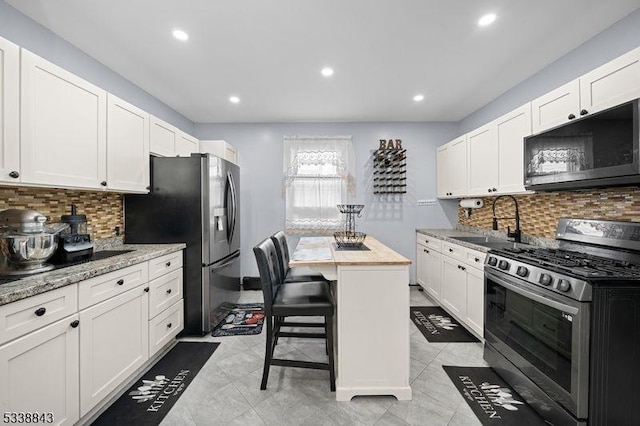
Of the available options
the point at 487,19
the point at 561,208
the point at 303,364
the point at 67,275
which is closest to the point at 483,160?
the point at 561,208

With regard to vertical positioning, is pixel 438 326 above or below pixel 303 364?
below

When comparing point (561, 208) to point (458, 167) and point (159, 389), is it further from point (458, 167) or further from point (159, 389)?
point (159, 389)

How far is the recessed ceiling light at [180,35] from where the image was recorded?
2.00m

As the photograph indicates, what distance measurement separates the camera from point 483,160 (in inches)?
114

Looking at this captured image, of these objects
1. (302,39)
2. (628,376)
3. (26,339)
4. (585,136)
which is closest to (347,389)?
(628,376)

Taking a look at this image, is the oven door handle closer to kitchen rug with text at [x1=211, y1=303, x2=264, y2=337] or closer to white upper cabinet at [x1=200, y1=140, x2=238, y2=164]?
kitchen rug with text at [x1=211, y1=303, x2=264, y2=337]

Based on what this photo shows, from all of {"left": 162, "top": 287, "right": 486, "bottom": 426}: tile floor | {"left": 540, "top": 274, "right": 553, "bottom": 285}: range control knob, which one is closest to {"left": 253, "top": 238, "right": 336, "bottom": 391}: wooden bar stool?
{"left": 162, "top": 287, "right": 486, "bottom": 426}: tile floor

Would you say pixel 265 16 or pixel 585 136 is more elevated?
pixel 265 16

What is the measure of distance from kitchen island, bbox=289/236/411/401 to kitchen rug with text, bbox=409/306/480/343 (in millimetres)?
983

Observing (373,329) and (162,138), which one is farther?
(162,138)

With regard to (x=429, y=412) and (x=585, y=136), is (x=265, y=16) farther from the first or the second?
(x=429, y=412)

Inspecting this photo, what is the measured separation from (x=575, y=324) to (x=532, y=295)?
27 centimetres

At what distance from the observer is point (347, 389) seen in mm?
1746

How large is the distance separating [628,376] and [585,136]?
54.6 inches
